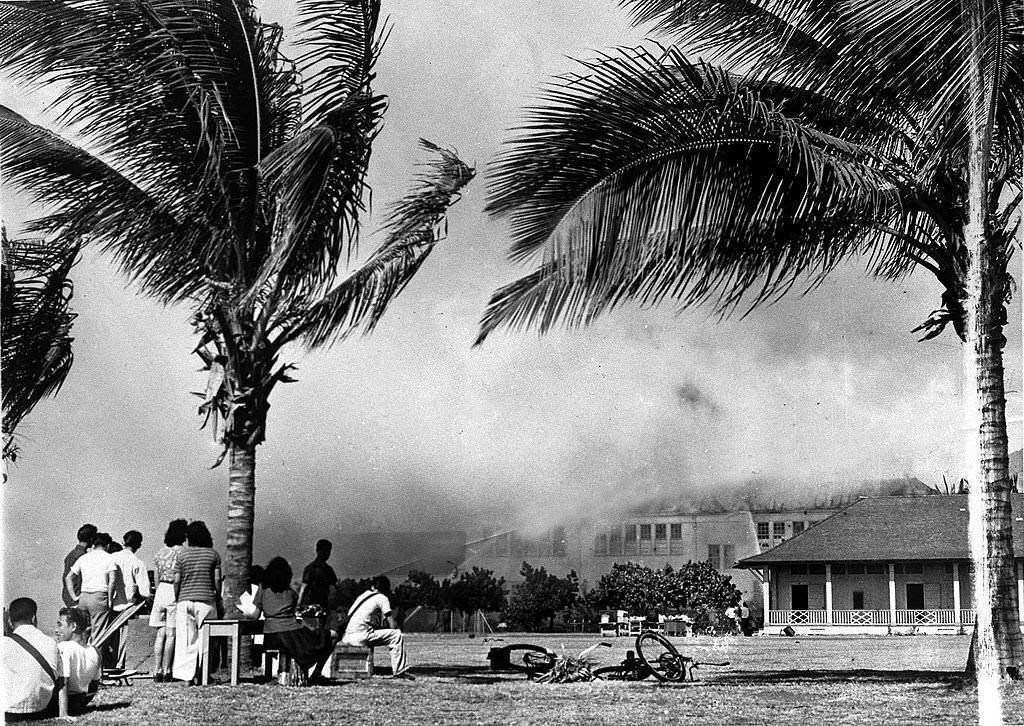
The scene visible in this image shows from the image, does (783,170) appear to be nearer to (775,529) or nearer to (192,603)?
(775,529)

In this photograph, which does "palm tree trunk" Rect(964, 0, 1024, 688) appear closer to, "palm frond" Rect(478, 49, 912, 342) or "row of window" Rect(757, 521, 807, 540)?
"palm frond" Rect(478, 49, 912, 342)

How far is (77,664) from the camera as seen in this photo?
7023mm

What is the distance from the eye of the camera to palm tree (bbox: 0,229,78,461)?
26.6 ft

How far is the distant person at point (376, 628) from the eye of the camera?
7695mm

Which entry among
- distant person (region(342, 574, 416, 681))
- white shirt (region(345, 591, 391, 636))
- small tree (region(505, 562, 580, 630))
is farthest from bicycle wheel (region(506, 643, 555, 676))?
white shirt (region(345, 591, 391, 636))

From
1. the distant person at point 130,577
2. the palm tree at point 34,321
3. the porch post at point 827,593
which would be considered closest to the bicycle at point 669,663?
the porch post at point 827,593

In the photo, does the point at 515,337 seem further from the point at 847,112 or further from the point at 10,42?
the point at 10,42

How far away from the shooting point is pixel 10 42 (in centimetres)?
782

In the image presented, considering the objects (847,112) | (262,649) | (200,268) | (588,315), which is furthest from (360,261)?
(847,112)

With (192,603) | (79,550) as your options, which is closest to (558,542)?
(192,603)

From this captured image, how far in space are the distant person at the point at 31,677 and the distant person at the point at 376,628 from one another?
5.25 ft

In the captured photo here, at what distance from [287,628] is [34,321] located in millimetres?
2542

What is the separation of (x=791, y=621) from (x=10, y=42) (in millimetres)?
6098

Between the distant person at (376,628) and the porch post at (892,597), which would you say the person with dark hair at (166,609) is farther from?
the porch post at (892,597)
